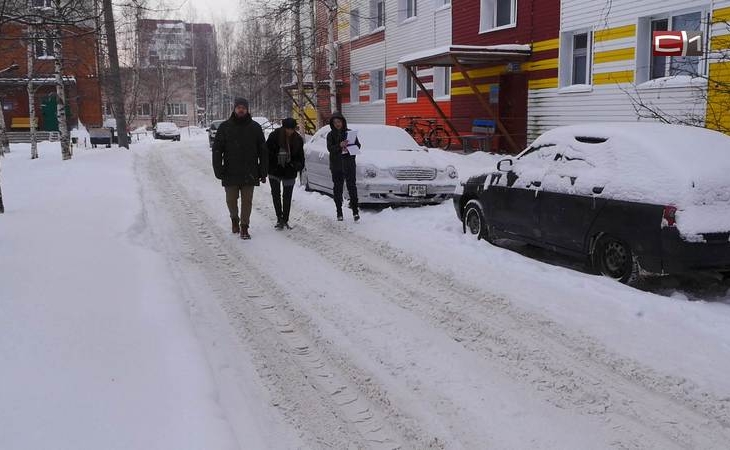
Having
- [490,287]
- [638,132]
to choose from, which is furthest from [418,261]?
[638,132]

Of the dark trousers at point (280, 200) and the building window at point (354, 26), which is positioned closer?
the dark trousers at point (280, 200)

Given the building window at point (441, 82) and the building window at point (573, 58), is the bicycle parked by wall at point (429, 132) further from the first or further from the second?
the building window at point (573, 58)

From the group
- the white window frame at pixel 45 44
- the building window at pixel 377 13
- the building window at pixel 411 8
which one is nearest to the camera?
the white window frame at pixel 45 44

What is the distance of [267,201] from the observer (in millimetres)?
13289

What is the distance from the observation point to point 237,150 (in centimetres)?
945

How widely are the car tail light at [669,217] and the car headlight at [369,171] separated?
5962 millimetres

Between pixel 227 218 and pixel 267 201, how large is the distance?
242 centimetres

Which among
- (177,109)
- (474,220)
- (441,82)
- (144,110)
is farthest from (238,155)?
(177,109)

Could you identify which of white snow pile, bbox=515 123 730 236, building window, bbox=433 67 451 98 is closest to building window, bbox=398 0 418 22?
building window, bbox=433 67 451 98

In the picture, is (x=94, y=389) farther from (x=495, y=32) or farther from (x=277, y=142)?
(x=495, y=32)

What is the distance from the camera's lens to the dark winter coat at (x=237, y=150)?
31.0ft

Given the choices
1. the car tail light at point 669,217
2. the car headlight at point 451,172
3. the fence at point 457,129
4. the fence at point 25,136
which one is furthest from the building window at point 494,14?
the fence at point 25,136

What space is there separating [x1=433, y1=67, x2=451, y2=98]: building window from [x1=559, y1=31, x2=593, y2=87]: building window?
706 centimetres

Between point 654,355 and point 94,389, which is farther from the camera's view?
point 654,355
